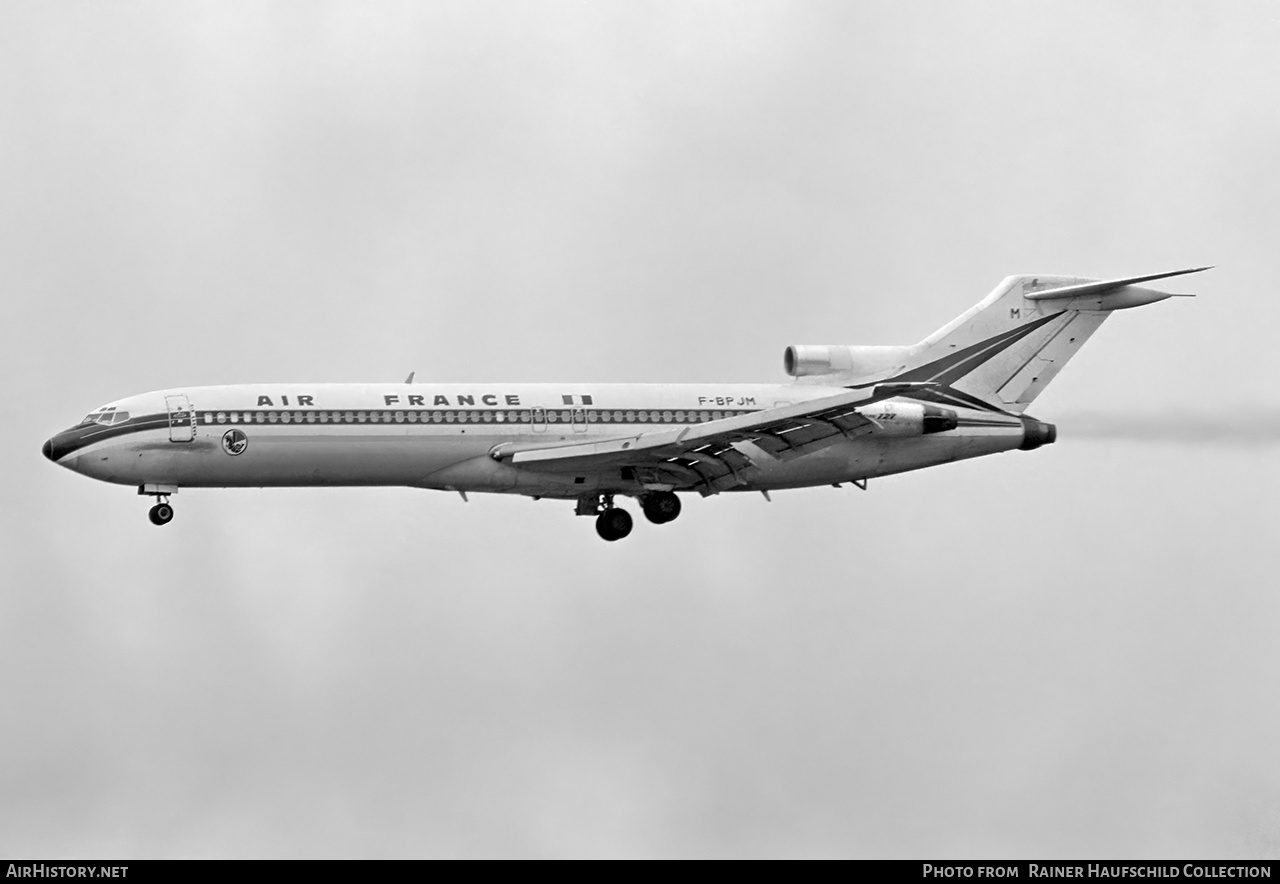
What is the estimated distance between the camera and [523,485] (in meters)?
67.6

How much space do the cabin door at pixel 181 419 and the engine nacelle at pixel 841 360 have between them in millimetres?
15977

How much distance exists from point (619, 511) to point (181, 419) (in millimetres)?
11771

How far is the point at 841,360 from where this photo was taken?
71062 millimetres

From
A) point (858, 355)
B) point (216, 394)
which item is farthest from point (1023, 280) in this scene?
point (216, 394)

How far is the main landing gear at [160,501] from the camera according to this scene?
66562 mm

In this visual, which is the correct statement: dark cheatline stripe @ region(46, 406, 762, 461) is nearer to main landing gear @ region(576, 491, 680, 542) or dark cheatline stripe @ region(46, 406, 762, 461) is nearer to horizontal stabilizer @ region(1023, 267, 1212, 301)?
main landing gear @ region(576, 491, 680, 542)

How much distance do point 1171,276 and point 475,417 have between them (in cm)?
1806

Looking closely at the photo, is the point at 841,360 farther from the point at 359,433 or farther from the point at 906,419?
the point at 359,433

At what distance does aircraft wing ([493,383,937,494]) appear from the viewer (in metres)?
64.5

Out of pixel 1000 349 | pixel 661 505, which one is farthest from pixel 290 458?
pixel 1000 349

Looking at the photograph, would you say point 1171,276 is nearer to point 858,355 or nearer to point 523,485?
point 858,355

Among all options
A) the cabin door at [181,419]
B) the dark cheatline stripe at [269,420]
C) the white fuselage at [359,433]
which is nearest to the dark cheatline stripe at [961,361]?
the white fuselage at [359,433]

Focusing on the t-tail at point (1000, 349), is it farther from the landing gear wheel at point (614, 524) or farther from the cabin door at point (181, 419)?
the cabin door at point (181, 419)
